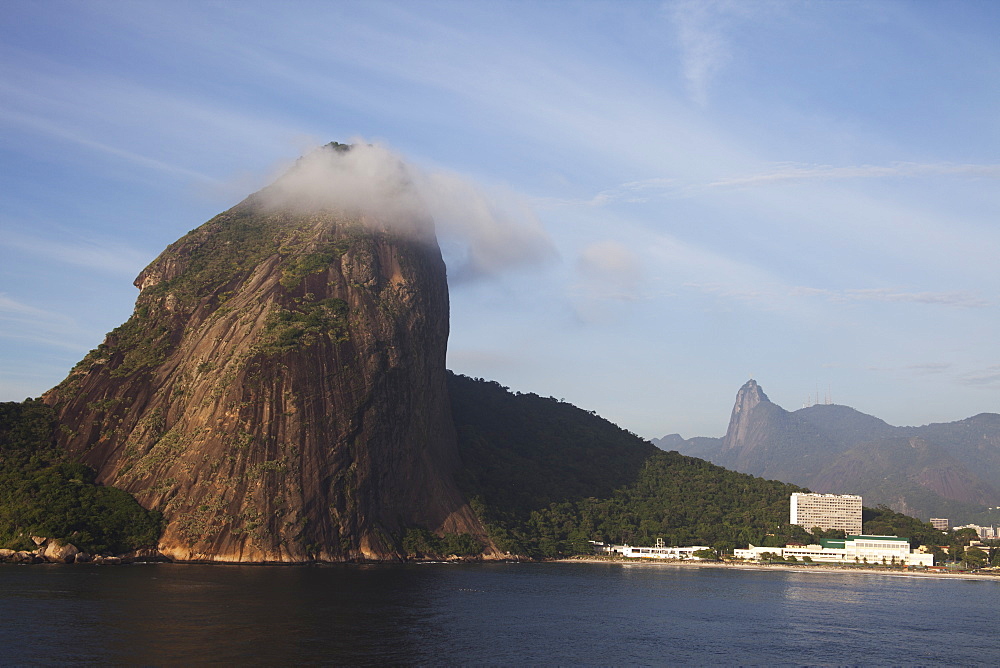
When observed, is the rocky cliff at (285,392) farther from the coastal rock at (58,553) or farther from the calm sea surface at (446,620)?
the calm sea surface at (446,620)

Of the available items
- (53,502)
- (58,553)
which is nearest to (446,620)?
(58,553)

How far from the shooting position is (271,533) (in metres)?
136

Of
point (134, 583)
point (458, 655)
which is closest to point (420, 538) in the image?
point (134, 583)

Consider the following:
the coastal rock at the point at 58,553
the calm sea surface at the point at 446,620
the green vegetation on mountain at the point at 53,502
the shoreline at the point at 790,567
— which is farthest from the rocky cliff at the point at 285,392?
the shoreline at the point at 790,567

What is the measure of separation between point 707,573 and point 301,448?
73060 millimetres

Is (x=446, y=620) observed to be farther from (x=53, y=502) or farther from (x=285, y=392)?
(x=285, y=392)

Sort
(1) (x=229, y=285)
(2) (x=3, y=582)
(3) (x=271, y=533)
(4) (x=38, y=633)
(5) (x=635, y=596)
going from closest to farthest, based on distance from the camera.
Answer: (4) (x=38, y=633) → (2) (x=3, y=582) → (5) (x=635, y=596) → (3) (x=271, y=533) → (1) (x=229, y=285)

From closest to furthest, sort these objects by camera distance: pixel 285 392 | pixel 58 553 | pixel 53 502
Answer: pixel 58 553 < pixel 53 502 < pixel 285 392

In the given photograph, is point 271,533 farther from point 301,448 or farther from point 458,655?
point 458,655

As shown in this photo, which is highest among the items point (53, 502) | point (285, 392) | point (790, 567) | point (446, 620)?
point (285, 392)

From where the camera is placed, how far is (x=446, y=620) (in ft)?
273

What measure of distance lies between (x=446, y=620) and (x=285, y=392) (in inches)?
2922

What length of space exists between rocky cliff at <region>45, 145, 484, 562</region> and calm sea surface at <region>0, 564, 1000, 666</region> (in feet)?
52.9

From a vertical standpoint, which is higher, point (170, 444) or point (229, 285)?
point (229, 285)
